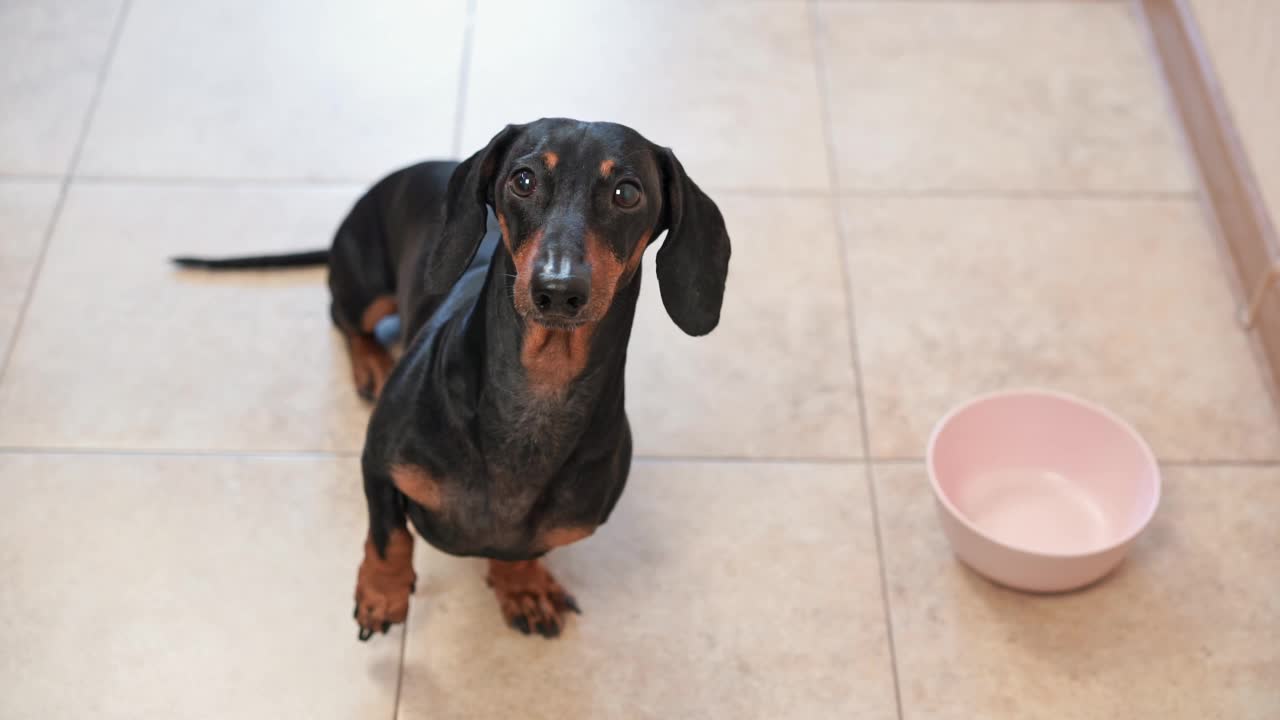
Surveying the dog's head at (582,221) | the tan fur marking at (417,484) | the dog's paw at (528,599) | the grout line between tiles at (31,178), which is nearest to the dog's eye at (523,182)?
the dog's head at (582,221)

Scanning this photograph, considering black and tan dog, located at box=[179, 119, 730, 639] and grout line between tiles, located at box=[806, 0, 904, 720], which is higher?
black and tan dog, located at box=[179, 119, 730, 639]

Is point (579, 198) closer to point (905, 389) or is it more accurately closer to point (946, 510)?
point (946, 510)

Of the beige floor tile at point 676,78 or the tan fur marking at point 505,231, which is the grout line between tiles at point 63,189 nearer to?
the beige floor tile at point 676,78

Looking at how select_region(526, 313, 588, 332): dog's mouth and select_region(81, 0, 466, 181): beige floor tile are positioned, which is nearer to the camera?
select_region(526, 313, 588, 332): dog's mouth

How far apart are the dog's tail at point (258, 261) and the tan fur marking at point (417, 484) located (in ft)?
3.18

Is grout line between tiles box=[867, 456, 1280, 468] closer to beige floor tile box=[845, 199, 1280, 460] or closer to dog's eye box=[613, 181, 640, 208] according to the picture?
beige floor tile box=[845, 199, 1280, 460]

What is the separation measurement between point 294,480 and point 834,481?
1041 millimetres

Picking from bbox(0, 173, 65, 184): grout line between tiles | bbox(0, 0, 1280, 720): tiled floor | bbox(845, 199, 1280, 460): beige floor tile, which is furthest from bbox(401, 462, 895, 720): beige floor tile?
bbox(0, 173, 65, 184): grout line between tiles

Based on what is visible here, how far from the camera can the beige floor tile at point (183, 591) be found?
90.5 inches

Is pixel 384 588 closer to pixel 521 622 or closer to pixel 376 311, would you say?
pixel 521 622

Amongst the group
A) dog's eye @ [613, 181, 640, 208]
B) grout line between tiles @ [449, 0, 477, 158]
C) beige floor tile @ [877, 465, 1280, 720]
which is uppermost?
dog's eye @ [613, 181, 640, 208]

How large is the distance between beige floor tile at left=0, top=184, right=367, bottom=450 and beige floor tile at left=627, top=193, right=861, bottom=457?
612 millimetres

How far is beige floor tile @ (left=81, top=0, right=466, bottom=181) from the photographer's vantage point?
124 inches

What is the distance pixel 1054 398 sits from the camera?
8.74 feet
